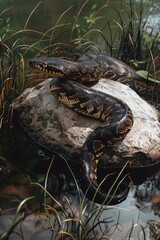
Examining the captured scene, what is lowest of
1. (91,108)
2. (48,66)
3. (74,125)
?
(74,125)

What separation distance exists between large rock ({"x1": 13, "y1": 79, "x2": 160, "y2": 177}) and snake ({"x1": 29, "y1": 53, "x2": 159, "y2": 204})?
0.15m

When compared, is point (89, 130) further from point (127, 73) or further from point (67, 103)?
point (127, 73)

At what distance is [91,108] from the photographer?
24.7ft

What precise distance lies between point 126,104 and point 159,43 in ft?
13.7

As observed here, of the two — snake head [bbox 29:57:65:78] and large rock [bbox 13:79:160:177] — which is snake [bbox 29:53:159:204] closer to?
snake head [bbox 29:57:65:78]

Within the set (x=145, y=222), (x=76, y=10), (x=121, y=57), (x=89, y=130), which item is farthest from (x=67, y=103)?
(x=76, y=10)

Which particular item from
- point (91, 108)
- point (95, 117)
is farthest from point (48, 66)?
point (95, 117)

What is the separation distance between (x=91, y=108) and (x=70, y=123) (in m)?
0.44

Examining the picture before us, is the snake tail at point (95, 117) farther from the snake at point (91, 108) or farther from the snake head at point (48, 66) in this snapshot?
the snake head at point (48, 66)

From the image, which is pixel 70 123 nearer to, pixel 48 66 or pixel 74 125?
pixel 74 125

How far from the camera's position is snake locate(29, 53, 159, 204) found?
669 centimetres

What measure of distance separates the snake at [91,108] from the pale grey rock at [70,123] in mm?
148

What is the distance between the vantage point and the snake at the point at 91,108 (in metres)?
6.69

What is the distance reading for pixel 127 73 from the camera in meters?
9.27
